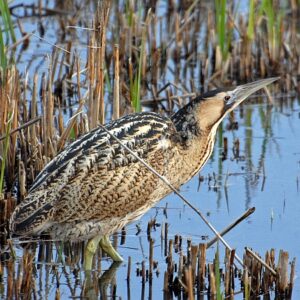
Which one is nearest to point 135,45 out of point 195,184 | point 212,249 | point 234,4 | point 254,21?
point 254,21

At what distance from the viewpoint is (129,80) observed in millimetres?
9453

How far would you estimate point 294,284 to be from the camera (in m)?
5.84

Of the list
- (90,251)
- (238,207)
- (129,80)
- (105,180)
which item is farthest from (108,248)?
(129,80)

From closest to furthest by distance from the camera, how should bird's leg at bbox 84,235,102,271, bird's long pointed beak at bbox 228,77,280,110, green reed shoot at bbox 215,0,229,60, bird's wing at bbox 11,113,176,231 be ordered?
bird's wing at bbox 11,113,176,231 < bird's leg at bbox 84,235,102,271 < bird's long pointed beak at bbox 228,77,280,110 < green reed shoot at bbox 215,0,229,60

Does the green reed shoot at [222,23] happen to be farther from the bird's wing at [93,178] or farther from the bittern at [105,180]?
the bird's wing at [93,178]

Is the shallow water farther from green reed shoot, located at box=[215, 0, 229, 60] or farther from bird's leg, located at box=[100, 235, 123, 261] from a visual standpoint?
green reed shoot, located at box=[215, 0, 229, 60]

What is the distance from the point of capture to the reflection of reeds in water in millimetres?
5980

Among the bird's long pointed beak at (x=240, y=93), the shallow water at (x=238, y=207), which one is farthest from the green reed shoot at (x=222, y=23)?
the bird's long pointed beak at (x=240, y=93)

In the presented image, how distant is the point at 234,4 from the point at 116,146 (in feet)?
21.1

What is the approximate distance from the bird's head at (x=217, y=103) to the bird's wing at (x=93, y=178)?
0.45m

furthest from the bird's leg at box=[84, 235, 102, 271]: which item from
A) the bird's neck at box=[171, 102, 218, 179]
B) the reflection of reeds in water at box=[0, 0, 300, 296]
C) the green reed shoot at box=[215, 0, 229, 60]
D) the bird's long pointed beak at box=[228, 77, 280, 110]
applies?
the green reed shoot at box=[215, 0, 229, 60]

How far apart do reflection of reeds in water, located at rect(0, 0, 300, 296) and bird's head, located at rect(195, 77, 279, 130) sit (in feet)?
1.75

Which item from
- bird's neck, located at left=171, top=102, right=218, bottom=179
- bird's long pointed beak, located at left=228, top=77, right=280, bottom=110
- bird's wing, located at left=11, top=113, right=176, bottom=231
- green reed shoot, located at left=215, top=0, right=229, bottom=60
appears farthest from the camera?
green reed shoot, located at left=215, top=0, right=229, bottom=60

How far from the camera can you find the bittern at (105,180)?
19.5 ft
